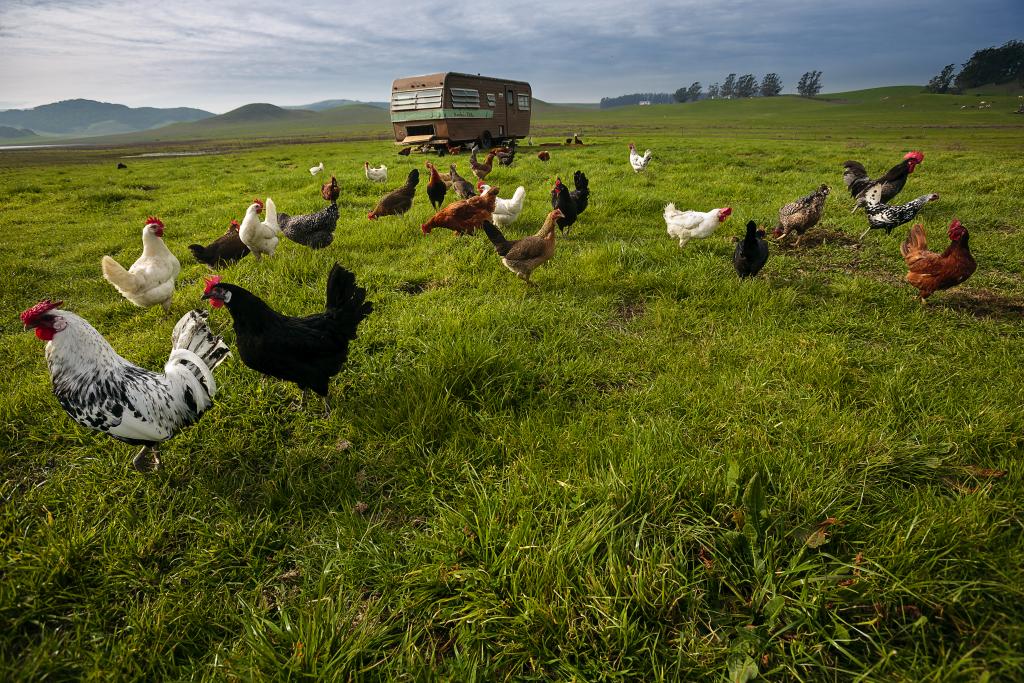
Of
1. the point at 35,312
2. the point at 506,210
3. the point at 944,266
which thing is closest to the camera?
the point at 35,312

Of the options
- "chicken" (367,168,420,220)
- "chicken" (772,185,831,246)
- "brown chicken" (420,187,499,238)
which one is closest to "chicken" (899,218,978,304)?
"chicken" (772,185,831,246)

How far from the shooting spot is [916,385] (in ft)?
9.61

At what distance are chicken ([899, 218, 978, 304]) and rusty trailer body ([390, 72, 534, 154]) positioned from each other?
65.0 ft

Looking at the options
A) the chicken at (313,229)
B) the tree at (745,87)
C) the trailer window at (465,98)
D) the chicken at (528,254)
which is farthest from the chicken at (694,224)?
the tree at (745,87)

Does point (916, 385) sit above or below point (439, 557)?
above

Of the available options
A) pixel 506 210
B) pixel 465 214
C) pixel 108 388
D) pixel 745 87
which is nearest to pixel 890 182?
pixel 506 210

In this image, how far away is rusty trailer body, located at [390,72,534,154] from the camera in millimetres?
19906

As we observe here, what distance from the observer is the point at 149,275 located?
456 cm

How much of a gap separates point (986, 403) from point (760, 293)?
2.19 meters

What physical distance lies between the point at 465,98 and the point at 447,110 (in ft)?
6.14

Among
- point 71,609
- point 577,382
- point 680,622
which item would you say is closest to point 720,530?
point 680,622

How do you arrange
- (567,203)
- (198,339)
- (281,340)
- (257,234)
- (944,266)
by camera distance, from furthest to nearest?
(567,203), (257,234), (944,266), (198,339), (281,340)

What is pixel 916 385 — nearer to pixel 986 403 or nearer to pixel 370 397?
pixel 986 403

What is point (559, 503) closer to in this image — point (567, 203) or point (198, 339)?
point (198, 339)
